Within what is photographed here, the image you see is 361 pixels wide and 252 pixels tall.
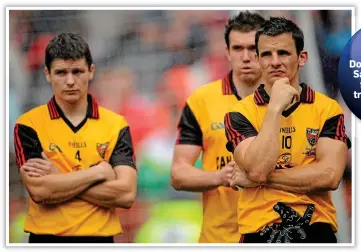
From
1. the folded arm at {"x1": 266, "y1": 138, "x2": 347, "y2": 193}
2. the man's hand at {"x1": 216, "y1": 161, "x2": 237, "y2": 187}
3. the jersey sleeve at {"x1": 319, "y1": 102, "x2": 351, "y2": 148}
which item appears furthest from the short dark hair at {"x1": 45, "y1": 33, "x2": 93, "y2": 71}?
the jersey sleeve at {"x1": 319, "y1": 102, "x2": 351, "y2": 148}

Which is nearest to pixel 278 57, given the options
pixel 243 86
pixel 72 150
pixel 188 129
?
pixel 243 86

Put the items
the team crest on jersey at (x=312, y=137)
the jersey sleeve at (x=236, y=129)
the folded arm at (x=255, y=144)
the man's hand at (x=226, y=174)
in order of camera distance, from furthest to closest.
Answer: the man's hand at (x=226, y=174) → the team crest on jersey at (x=312, y=137) → the jersey sleeve at (x=236, y=129) → the folded arm at (x=255, y=144)

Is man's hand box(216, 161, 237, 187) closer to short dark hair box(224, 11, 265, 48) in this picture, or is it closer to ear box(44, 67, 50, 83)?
short dark hair box(224, 11, 265, 48)

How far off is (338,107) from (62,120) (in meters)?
1.84

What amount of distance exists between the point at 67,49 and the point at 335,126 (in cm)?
185

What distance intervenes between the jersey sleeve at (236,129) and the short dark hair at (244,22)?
1.82 ft

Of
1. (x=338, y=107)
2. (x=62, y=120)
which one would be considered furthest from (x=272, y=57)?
(x=62, y=120)

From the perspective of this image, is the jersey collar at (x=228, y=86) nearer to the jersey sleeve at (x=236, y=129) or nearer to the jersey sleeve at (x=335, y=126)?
the jersey sleeve at (x=236, y=129)

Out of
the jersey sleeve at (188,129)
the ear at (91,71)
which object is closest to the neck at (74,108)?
the ear at (91,71)

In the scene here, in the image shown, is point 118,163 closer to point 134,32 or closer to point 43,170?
point 43,170

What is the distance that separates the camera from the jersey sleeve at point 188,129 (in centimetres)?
578

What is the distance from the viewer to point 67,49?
5812mm

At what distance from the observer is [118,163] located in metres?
5.80
